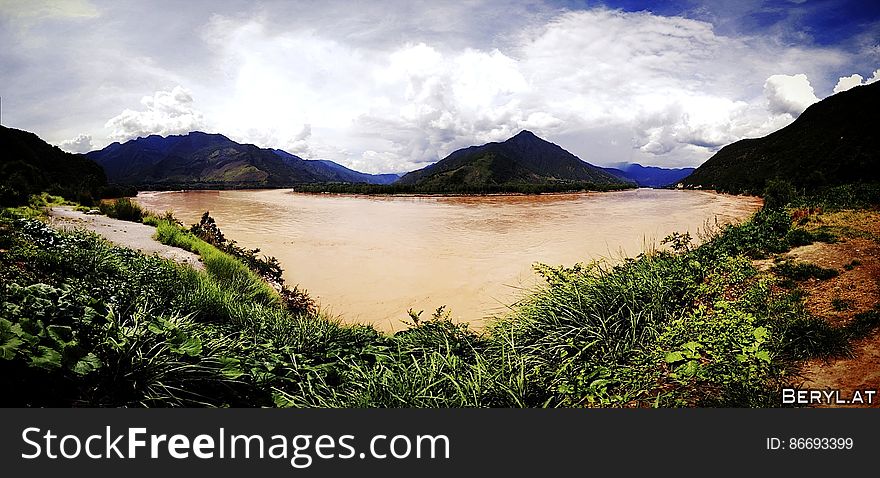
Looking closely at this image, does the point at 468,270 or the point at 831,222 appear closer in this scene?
the point at 831,222

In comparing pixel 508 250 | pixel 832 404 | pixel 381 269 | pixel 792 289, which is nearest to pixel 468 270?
pixel 381 269

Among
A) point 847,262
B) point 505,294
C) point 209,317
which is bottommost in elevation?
point 505,294

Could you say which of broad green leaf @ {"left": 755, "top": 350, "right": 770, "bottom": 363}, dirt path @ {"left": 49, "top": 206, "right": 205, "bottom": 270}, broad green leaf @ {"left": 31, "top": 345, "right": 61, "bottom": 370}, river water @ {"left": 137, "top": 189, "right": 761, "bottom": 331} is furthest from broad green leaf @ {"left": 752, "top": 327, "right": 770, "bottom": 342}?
dirt path @ {"left": 49, "top": 206, "right": 205, "bottom": 270}

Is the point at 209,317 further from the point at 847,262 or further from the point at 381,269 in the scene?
the point at 847,262

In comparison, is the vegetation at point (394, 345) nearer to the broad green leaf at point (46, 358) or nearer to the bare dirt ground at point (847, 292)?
the broad green leaf at point (46, 358)

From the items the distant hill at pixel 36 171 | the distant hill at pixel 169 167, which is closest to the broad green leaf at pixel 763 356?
the distant hill at pixel 36 171

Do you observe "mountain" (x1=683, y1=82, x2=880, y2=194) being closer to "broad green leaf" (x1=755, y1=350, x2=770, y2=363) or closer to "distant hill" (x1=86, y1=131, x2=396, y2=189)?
"broad green leaf" (x1=755, y1=350, x2=770, y2=363)

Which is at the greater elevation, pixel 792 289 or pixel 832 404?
pixel 792 289

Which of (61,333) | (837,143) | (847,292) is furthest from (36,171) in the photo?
(837,143)

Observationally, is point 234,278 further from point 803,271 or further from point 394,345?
point 803,271
